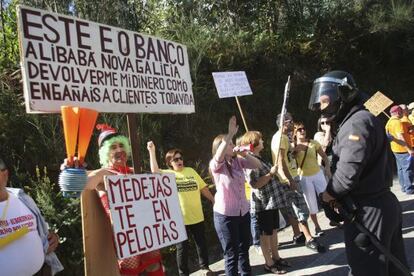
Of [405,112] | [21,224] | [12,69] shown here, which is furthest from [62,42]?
[405,112]

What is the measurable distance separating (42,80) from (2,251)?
1.14m

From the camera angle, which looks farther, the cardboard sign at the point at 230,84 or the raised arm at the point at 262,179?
the cardboard sign at the point at 230,84

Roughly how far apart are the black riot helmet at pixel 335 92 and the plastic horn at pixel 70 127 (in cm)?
182

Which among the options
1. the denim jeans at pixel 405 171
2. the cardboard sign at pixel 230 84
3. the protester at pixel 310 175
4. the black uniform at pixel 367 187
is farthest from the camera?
the denim jeans at pixel 405 171

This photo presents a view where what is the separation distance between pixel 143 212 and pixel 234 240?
177 cm

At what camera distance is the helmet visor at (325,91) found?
3453 millimetres

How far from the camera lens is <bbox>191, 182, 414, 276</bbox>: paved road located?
5445mm

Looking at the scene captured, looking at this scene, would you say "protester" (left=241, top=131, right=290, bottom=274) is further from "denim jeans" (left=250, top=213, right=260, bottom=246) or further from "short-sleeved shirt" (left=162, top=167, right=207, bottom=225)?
"short-sleeved shirt" (left=162, top=167, right=207, bottom=225)

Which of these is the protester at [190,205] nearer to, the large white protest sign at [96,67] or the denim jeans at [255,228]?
the denim jeans at [255,228]

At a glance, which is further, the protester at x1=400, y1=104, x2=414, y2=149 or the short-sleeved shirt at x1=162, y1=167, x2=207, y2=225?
the protester at x1=400, y1=104, x2=414, y2=149

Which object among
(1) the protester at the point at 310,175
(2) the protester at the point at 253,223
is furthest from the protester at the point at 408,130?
(2) the protester at the point at 253,223

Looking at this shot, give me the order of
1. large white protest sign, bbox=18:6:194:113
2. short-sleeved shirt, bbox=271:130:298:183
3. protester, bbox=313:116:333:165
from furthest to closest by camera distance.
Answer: protester, bbox=313:116:333:165 < short-sleeved shirt, bbox=271:130:298:183 < large white protest sign, bbox=18:6:194:113

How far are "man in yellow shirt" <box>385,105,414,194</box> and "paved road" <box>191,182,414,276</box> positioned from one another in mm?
1791

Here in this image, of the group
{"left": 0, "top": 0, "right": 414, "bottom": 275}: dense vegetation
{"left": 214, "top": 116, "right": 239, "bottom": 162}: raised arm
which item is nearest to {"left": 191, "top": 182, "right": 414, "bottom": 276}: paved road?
{"left": 214, "top": 116, "right": 239, "bottom": 162}: raised arm
